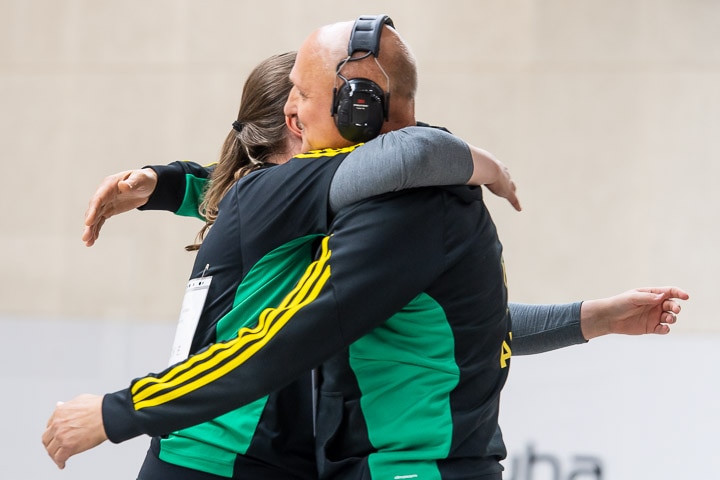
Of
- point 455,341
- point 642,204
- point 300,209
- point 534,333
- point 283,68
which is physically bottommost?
point 642,204

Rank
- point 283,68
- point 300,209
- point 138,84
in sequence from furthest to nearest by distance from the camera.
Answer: point 138,84
point 283,68
point 300,209

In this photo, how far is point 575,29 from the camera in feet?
10.3

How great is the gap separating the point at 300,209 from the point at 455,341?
0.25 m

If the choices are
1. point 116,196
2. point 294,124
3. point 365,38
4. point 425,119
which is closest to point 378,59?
point 365,38

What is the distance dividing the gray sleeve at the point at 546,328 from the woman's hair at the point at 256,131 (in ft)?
1.59

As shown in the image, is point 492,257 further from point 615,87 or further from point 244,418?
point 615,87

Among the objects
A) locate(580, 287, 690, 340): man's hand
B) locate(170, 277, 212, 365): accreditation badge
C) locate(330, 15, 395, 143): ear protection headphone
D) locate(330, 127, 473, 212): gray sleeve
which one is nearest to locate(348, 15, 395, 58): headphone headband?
locate(330, 15, 395, 143): ear protection headphone

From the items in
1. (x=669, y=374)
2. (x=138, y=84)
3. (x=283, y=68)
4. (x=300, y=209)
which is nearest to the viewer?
(x=300, y=209)

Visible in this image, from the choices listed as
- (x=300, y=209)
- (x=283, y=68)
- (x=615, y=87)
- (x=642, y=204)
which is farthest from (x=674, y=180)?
(x=300, y=209)

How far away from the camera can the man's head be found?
1.15 meters

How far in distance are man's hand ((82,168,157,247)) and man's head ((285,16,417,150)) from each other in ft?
1.27

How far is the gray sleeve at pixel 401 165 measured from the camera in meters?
1.03

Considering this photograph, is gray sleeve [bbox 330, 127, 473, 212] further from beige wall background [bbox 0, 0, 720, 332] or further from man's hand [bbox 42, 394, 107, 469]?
beige wall background [bbox 0, 0, 720, 332]

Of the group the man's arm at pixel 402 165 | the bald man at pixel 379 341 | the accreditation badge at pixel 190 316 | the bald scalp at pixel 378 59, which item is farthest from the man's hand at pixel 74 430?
the bald scalp at pixel 378 59
